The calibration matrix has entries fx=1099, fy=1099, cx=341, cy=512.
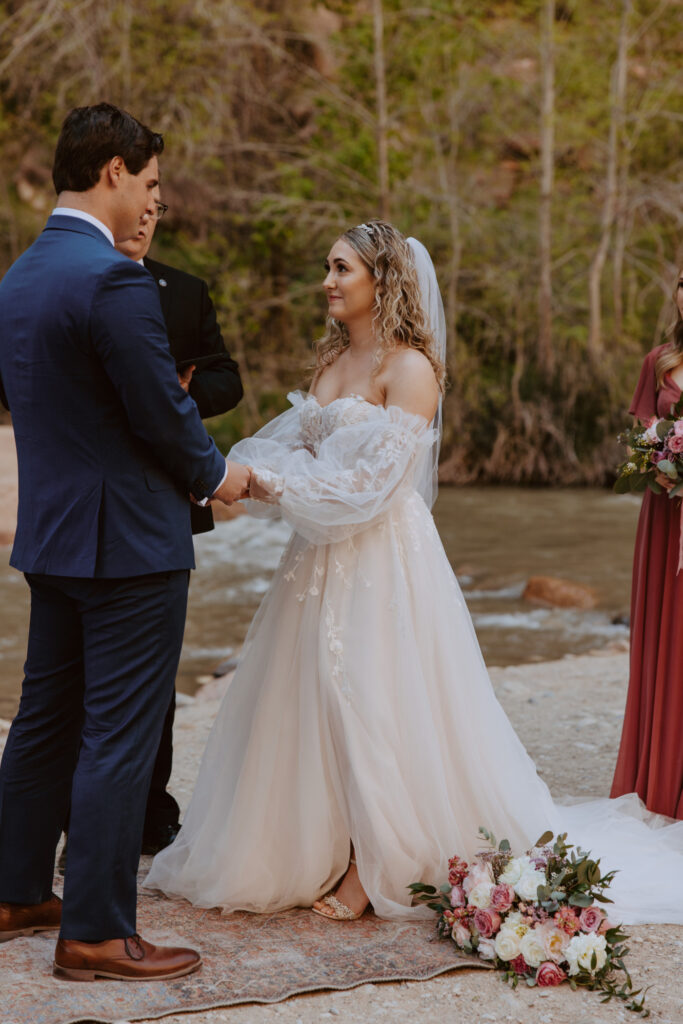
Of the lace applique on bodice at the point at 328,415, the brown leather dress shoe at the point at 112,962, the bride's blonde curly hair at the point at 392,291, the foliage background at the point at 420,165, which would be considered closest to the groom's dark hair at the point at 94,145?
the bride's blonde curly hair at the point at 392,291

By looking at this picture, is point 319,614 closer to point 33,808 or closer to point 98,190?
point 33,808

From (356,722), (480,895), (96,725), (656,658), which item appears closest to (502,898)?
(480,895)

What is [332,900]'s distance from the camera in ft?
11.2

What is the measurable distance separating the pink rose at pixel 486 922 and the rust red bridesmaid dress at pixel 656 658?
1.41 m

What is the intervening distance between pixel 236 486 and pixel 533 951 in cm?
153

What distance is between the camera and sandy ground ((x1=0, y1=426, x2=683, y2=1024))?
110 inches

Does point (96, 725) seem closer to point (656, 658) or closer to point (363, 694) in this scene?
point (363, 694)

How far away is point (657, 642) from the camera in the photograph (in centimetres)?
431

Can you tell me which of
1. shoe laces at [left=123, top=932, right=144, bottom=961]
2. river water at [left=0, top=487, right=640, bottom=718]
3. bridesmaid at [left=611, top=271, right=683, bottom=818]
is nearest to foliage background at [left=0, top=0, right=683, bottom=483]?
river water at [left=0, top=487, right=640, bottom=718]

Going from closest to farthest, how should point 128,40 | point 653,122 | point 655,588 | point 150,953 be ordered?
1. point 150,953
2. point 655,588
3. point 128,40
4. point 653,122

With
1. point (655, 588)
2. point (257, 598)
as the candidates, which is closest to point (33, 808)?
point (655, 588)

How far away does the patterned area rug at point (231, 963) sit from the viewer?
8.93 ft

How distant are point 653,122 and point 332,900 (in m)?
21.3

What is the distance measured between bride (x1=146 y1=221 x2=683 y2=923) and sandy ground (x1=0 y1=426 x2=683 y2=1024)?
0.95 feet
